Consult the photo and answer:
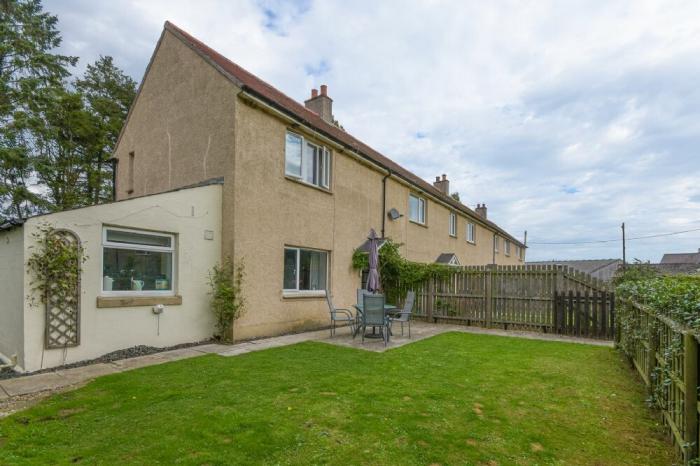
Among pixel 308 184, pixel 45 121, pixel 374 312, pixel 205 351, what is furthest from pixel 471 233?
pixel 45 121

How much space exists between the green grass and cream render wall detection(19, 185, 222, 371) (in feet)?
4.75

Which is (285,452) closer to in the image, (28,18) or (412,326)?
(412,326)

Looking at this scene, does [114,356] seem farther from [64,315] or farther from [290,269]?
[290,269]

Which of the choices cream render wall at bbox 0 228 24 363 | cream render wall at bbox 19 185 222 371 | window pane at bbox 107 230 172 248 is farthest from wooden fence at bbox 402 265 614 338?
cream render wall at bbox 0 228 24 363

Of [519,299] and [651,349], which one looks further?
[519,299]

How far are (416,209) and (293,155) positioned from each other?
28.3ft

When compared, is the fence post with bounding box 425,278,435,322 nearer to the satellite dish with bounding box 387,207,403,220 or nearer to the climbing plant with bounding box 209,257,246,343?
the satellite dish with bounding box 387,207,403,220

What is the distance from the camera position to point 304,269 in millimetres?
11055

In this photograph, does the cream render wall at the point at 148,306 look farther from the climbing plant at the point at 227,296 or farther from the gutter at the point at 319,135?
the gutter at the point at 319,135

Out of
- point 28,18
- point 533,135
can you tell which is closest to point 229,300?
point 533,135

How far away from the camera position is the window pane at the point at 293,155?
34.3 ft

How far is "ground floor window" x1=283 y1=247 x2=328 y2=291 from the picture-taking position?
10445 millimetres

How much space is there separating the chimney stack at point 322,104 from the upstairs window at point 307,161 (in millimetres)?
5741

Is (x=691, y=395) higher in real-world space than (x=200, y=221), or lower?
lower
